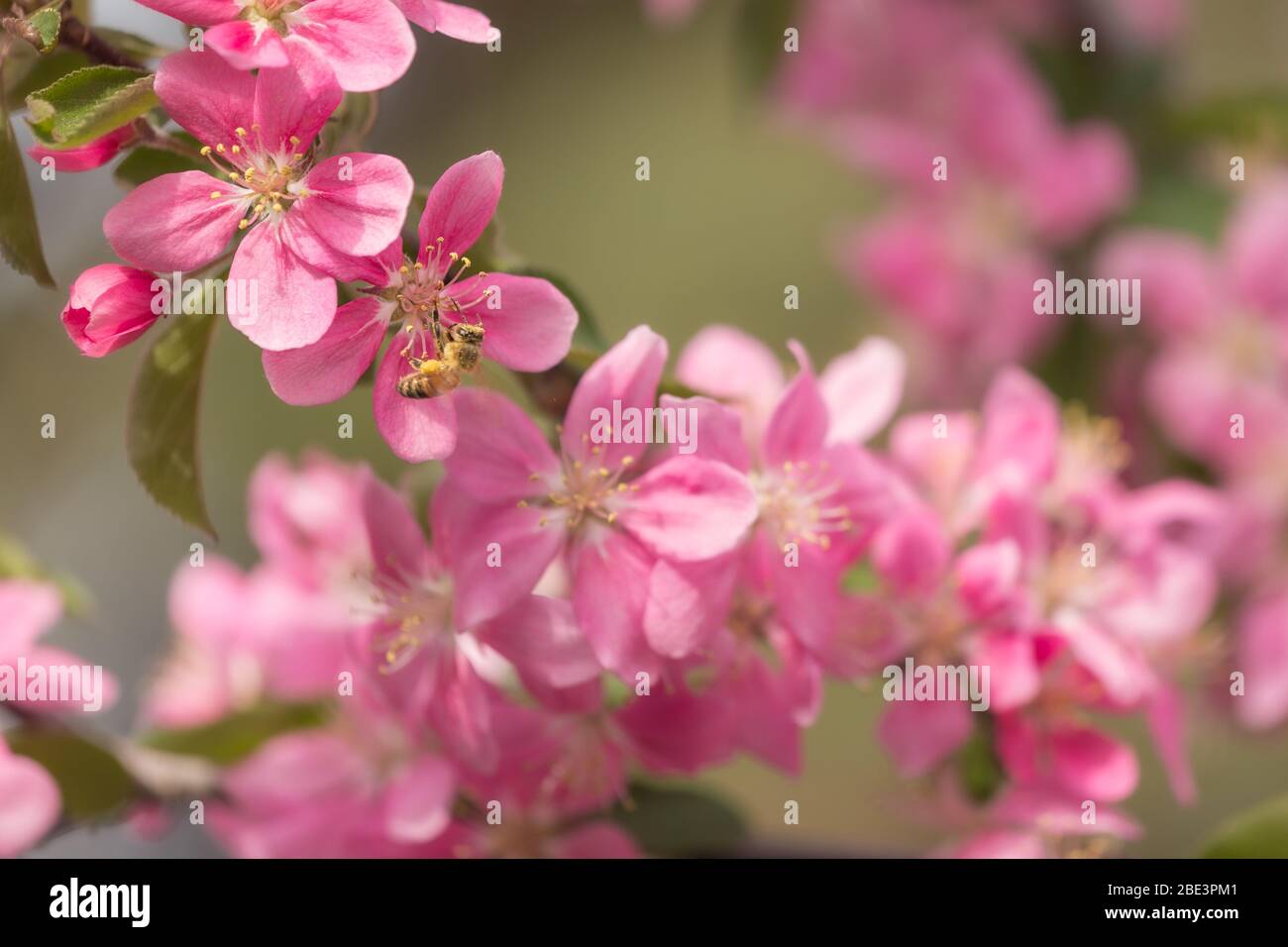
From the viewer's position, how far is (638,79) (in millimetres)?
2320

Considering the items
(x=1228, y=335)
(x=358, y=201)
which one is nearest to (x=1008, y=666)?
(x=358, y=201)

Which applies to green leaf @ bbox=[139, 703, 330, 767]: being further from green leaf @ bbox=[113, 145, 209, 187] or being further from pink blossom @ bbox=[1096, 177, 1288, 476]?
pink blossom @ bbox=[1096, 177, 1288, 476]

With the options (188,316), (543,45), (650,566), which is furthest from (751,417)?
(543,45)

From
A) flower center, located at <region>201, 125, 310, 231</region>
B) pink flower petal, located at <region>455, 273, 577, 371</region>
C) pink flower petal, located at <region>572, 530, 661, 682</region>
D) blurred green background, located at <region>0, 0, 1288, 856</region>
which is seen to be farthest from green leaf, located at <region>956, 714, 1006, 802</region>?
blurred green background, located at <region>0, 0, 1288, 856</region>

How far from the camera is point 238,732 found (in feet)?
2.54

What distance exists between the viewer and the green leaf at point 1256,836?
2.12ft

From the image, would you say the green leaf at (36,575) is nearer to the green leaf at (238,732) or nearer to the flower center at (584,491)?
the green leaf at (238,732)

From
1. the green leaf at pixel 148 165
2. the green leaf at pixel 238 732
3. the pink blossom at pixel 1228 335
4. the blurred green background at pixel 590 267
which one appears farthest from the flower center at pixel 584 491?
the blurred green background at pixel 590 267

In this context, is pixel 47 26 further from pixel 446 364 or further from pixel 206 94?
pixel 446 364

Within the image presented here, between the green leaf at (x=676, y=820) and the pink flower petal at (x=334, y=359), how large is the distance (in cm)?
36

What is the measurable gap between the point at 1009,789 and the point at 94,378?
5.44ft

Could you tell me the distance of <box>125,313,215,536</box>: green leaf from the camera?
542 millimetres

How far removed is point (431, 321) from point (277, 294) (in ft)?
0.20
